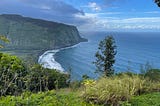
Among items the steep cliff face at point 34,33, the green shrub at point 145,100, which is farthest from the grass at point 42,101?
the steep cliff face at point 34,33

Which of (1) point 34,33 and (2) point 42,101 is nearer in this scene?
(2) point 42,101

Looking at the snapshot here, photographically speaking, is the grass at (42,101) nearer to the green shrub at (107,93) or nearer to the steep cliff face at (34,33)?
the green shrub at (107,93)

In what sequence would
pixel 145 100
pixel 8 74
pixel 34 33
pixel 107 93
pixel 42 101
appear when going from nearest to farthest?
pixel 42 101 < pixel 107 93 < pixel 8 74 < pixel 145 100 < pixel 34 33

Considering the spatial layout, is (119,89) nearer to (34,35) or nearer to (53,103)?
(53,103)

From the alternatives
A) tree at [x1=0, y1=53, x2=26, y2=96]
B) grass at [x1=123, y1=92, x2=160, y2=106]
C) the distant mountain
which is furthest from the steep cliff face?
grass at [x1=123, y1=92, x2=160, y2=106]

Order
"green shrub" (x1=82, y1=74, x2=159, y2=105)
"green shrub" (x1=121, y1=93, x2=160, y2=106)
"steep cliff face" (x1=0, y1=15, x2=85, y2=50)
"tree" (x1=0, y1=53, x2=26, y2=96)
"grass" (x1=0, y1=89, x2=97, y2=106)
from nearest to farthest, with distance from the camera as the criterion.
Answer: "grass" (x1=0, y1=89, x2=97, y2=106) → "tree" (x1=0, y1=53, x2=26, y2=96) → "green shrub" (x1=82, y1=74, x2=159, y2=105) → "green shrub" (x1=121, y1=93, x2=160, y2=106) → "steep cliff face" (x1=0, y1=15, x2=85, y2=50)

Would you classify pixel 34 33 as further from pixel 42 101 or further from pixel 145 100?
pixel 42 101

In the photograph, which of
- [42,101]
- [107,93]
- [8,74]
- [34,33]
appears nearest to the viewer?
[42,101]

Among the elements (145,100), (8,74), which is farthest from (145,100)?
(8,74)

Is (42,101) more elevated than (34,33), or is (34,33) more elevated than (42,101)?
(34,33)

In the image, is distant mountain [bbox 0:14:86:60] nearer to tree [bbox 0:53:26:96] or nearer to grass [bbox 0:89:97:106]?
tree [bbox 0:53:26:96]
